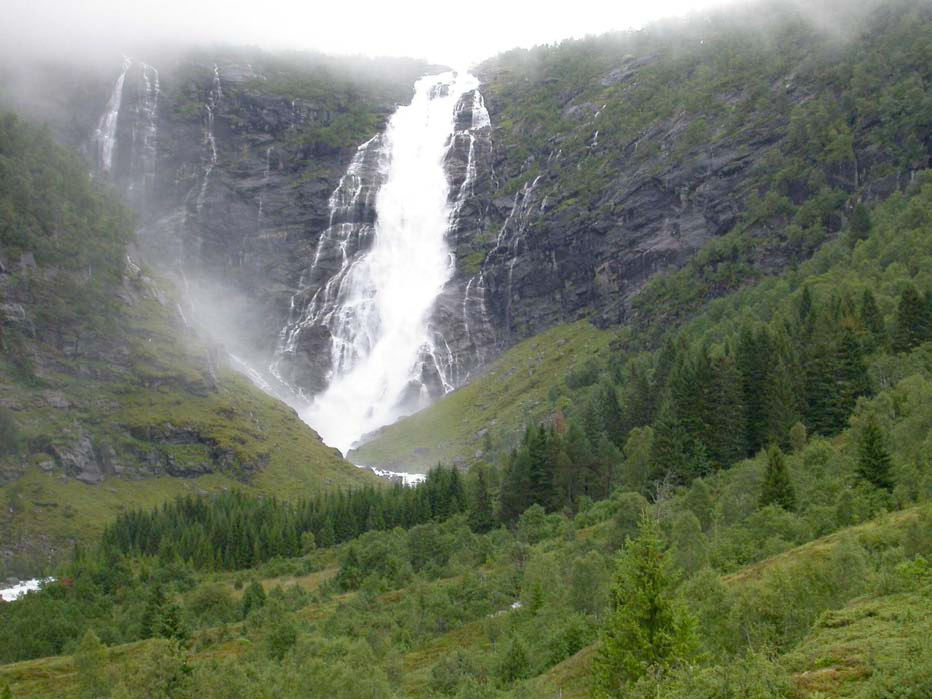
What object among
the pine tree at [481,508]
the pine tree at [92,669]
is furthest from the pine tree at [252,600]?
the pine tree at [481,508]

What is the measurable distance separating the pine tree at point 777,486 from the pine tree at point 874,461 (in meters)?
4.93

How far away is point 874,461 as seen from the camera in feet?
193

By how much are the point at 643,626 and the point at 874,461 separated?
3338 centimetres

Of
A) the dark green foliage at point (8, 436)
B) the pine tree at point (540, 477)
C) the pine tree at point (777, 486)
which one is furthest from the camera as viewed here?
the dark green foliage at point (8, 436)

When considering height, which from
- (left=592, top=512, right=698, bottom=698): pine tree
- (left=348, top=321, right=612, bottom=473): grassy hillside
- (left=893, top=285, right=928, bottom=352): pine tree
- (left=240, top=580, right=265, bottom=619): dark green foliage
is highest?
(left=348, top=321, right=612, bottom=473): grassy hillside

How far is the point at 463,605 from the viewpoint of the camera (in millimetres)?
76750

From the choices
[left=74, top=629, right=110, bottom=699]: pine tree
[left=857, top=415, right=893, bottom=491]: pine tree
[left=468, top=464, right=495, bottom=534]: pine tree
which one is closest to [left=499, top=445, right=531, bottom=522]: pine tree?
[left=468, top=464, right=495, bottom=534]: pine tree

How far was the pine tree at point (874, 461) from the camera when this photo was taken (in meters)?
58.3

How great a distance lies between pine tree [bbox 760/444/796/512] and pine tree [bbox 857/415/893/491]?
16.2 feet

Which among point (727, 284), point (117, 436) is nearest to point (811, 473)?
point (727, 284)

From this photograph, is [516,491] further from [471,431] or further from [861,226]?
[471,431]

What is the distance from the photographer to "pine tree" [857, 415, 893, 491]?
2295 inches

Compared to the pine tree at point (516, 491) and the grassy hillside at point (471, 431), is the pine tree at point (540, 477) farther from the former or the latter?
the grassy hillside at point (471, 431)

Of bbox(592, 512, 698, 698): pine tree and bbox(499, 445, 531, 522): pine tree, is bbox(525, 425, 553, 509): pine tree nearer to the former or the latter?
bbox(499, 445, 531, 522): pine tree
